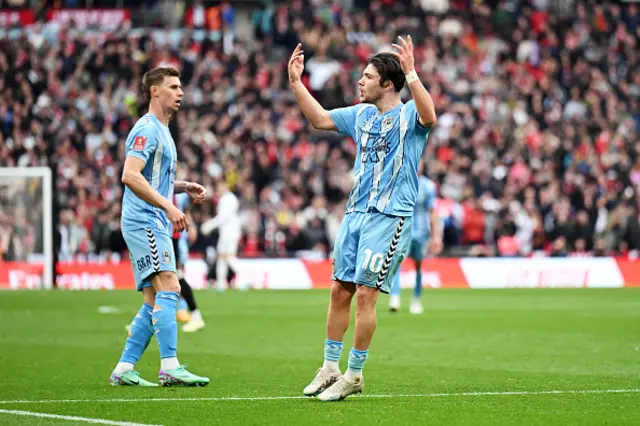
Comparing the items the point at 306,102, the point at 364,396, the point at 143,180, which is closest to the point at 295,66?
the point at 306,102

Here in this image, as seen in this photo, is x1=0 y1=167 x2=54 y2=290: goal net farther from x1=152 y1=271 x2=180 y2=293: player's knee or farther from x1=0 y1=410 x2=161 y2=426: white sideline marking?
x1=0 y1=410 x2=161 y2=426: white sideline marking

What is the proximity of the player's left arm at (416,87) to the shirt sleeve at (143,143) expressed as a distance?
2.22 m

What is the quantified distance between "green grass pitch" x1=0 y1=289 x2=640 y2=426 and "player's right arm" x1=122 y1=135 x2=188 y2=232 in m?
1.33

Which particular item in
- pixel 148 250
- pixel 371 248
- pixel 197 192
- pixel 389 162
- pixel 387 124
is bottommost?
pixel 148 250

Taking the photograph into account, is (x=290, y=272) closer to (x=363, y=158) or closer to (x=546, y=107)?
(x=546, y=107)

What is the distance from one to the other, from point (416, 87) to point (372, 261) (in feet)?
4.17

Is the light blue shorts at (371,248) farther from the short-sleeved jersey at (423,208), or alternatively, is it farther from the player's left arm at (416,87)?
the short-sleeved jersey at (423,208)

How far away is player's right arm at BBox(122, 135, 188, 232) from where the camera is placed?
9.68 meters

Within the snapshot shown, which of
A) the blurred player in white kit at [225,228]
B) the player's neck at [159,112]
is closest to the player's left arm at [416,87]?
the player's neck at [159,112]

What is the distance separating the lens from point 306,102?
953 cm

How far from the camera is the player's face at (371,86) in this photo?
932 cm

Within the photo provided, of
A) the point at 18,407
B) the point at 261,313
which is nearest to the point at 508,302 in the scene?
the point at 261,313

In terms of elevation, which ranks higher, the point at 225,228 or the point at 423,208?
the point at 423,208

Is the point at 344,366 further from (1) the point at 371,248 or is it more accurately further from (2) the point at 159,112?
(1) the point at 371,248
